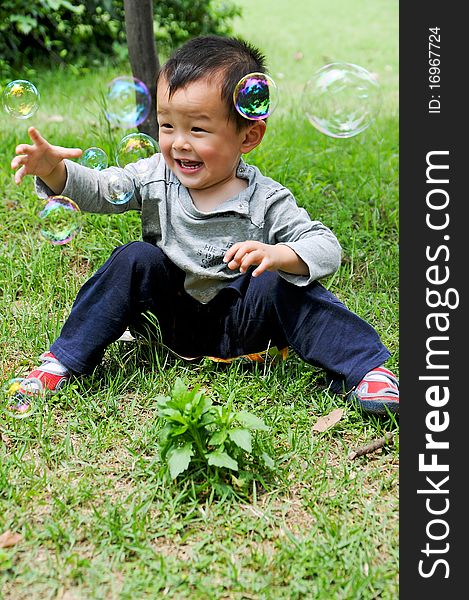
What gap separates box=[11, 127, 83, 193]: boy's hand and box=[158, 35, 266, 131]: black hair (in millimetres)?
384

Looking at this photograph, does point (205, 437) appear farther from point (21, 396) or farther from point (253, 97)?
point (253, 97)

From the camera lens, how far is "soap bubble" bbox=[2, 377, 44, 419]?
8.15 feet

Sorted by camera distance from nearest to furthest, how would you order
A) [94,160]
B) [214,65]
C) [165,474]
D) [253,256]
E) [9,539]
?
[9,539] → [165,474] → [253,256] → [214,65] → [94,160]

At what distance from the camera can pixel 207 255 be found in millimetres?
2750

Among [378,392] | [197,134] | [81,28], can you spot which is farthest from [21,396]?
[81,28]

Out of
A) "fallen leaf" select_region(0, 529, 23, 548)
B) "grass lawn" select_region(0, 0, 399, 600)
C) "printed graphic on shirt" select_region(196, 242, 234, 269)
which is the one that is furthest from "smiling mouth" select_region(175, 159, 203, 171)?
"fallen leaf" select_region(0, 529, 23, 548)

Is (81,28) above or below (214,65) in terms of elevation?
above

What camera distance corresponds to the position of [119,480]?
2242mm

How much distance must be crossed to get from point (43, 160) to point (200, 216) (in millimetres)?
521

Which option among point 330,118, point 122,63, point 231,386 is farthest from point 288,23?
point 231,386

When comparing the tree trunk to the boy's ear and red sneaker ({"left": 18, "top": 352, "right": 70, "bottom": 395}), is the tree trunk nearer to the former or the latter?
the boy's ear

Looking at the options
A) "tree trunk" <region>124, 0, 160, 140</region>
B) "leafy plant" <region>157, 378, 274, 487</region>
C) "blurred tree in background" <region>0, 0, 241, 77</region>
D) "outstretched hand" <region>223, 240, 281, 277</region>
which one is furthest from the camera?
"blurred tree in background" <region>0, 0, 241, 77</region>

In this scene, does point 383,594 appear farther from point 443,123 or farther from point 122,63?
point 122,63

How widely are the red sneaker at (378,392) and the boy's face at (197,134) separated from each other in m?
0.80
